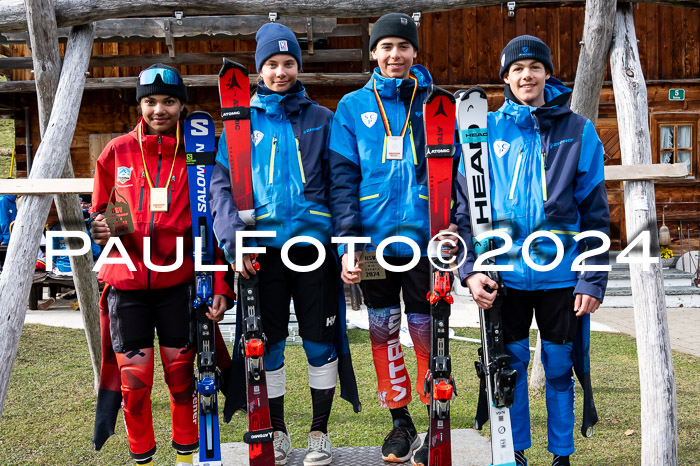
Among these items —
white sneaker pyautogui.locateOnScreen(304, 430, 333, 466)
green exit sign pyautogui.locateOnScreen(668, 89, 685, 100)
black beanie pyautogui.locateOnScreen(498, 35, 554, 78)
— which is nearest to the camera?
black beanie pyautogui.locateOnScreen(498, 35, 554, 78)

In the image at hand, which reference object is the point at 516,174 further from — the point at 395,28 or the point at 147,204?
the point at 147,204

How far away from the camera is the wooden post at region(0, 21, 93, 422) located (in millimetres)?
3209

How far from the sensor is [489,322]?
2840 mm

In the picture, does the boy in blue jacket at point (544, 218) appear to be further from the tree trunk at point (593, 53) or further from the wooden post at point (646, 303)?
the tree trunk at point (593, 53)

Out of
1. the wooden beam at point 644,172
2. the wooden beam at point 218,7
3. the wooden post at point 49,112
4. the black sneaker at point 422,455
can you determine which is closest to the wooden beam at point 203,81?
the wooden beam at point 218,7

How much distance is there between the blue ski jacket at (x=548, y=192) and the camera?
9.13 feet

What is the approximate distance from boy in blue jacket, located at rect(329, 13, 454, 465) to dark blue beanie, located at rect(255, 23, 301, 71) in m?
0.36

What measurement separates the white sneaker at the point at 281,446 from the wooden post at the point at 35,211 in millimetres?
1343

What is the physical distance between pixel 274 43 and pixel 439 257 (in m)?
1.28

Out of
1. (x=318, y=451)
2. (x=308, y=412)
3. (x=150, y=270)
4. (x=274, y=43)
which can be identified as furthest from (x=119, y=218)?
(x=308, y=412)

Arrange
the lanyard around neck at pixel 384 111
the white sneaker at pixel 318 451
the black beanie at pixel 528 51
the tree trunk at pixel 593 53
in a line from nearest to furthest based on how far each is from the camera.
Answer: the black beanie at pixel 528 51 → the lanyard around neck at pixel 384 111 → the white sneaker at pixel 318 451 → the tree trunk at pixel 593 53

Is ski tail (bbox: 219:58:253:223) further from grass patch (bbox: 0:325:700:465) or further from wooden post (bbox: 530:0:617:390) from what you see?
wooden post (bbox: 530:0:617:390)

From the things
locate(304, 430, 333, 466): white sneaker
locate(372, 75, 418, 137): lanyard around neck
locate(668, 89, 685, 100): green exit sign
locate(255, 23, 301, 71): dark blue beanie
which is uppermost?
locate(668, 89, 685, 100): green exit sign

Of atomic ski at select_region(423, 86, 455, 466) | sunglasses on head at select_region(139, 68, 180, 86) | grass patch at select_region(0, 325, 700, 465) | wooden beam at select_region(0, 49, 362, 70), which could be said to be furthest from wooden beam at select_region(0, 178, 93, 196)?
wooden beam at select_region(0, 49, 362, 70)
